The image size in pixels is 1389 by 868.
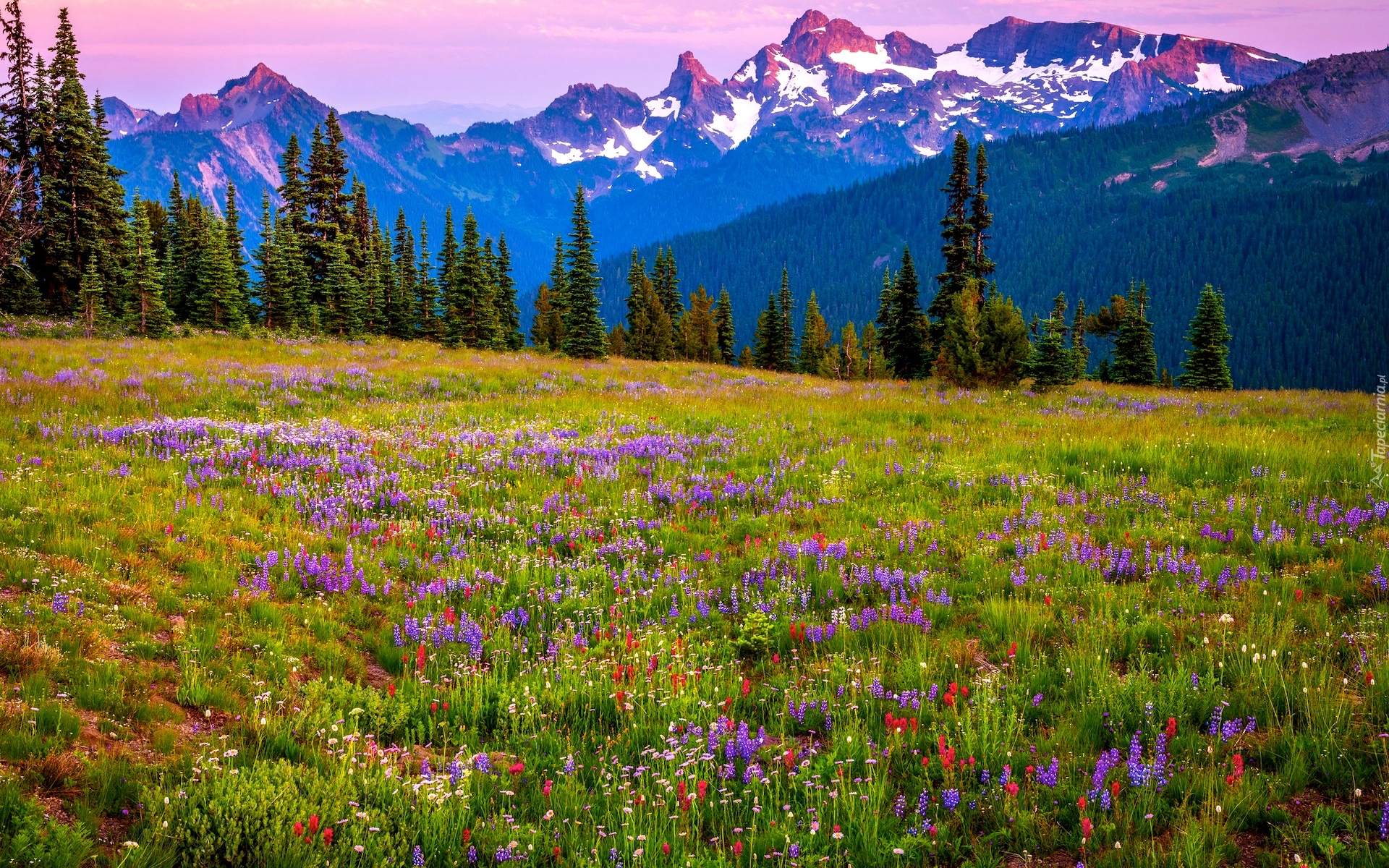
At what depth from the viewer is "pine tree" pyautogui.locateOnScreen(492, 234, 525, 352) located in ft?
211

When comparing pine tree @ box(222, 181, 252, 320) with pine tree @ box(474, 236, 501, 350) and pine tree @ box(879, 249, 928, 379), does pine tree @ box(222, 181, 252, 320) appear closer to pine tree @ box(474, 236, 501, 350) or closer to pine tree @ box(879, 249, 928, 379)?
pine tree @ box(474, 236, 501, 350)

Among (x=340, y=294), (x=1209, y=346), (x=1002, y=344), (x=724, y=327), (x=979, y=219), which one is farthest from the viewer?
(x=724, y=327)

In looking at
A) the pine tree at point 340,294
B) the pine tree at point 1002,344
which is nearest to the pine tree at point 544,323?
the pine tree at point 340,294

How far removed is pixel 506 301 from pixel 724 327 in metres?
25.8

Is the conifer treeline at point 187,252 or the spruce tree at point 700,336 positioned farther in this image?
the spruce tree at point 700,336

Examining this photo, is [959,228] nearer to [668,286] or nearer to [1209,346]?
[1209,346]

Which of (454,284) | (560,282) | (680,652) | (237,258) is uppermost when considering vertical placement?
(237,258)

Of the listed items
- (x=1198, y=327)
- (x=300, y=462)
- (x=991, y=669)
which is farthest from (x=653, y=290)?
(x=991, y=669)

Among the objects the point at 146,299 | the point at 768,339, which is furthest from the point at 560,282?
the point at 768,339

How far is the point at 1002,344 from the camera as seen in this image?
23.9 meters

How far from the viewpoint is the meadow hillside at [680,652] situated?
3645mm

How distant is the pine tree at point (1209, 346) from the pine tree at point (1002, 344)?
4037 centimetres

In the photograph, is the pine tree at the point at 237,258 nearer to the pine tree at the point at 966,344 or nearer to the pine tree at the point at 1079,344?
the pine tree at the point at 966,344

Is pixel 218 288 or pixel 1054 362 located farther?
pixel 218 288
